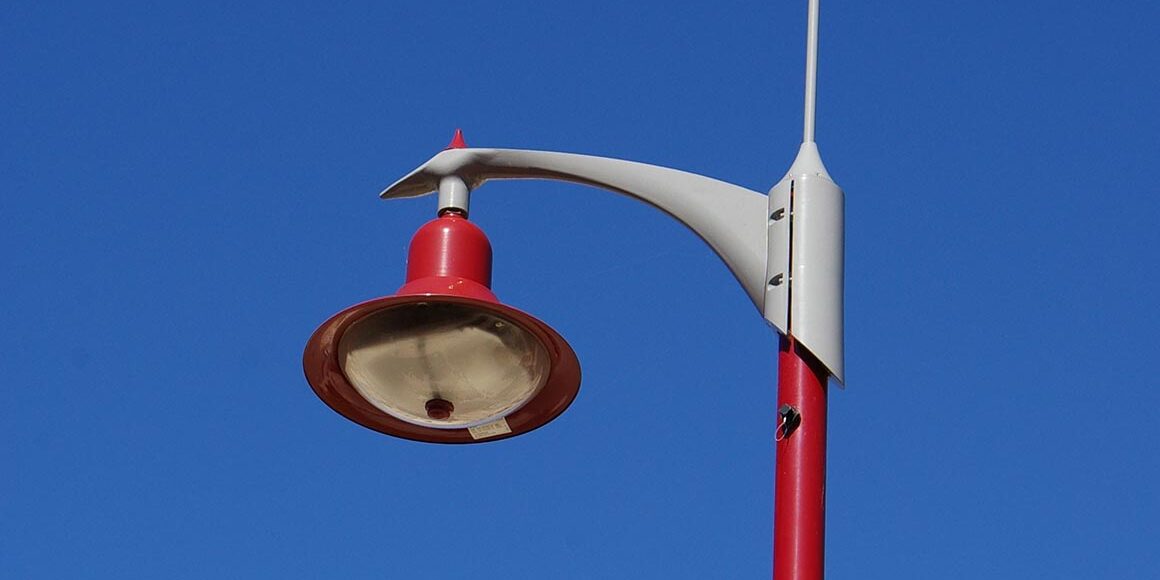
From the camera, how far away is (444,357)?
6.13 m

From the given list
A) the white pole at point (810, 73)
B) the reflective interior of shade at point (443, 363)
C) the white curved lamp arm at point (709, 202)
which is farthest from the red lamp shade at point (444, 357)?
the white pole at point (810, 73)

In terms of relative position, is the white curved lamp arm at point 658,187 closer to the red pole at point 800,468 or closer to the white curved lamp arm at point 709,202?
the white curved lamp arm at point 709,202

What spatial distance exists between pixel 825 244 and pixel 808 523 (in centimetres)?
83

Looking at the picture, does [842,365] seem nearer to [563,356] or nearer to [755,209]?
[755,209]

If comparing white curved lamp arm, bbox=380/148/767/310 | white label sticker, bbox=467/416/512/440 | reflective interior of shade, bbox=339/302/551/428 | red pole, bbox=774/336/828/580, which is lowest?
red pole, bbox=774/336/828/580

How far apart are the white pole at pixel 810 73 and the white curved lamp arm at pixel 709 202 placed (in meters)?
0.24

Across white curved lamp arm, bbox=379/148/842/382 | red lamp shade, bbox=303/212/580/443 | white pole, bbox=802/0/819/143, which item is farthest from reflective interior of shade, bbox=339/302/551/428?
white pole, bbox=802/0/819/143

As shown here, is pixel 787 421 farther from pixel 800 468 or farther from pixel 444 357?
pixel 444 357

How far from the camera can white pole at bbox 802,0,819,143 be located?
567cm

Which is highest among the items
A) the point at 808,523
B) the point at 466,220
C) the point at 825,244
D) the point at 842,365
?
the point at 466,220

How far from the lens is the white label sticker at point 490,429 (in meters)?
6.39

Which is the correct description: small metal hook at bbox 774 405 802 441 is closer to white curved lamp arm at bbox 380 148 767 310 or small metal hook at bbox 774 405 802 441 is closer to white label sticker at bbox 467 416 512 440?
white curved lamp arm at bbox 380 148 767 310

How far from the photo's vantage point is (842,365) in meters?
5.16

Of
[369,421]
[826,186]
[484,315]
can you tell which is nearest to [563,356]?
[484,315]
